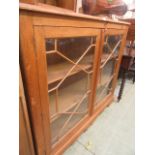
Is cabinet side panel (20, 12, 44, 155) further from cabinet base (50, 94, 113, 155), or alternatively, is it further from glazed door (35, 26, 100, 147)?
cabinet base (50, 94, 113, 155)

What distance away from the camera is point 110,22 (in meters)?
1.09

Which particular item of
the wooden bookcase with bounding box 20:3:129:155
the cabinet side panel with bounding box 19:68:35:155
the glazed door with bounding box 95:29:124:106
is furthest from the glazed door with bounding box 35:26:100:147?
the glazed door with bounding box 95:29:124:106

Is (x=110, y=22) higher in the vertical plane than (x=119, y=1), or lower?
lower

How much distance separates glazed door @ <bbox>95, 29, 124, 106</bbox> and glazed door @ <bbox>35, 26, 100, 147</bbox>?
0.22 metres

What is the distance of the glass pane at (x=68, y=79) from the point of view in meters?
0.81

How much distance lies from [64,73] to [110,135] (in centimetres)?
78

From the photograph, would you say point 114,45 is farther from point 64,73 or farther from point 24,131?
point 24,131
